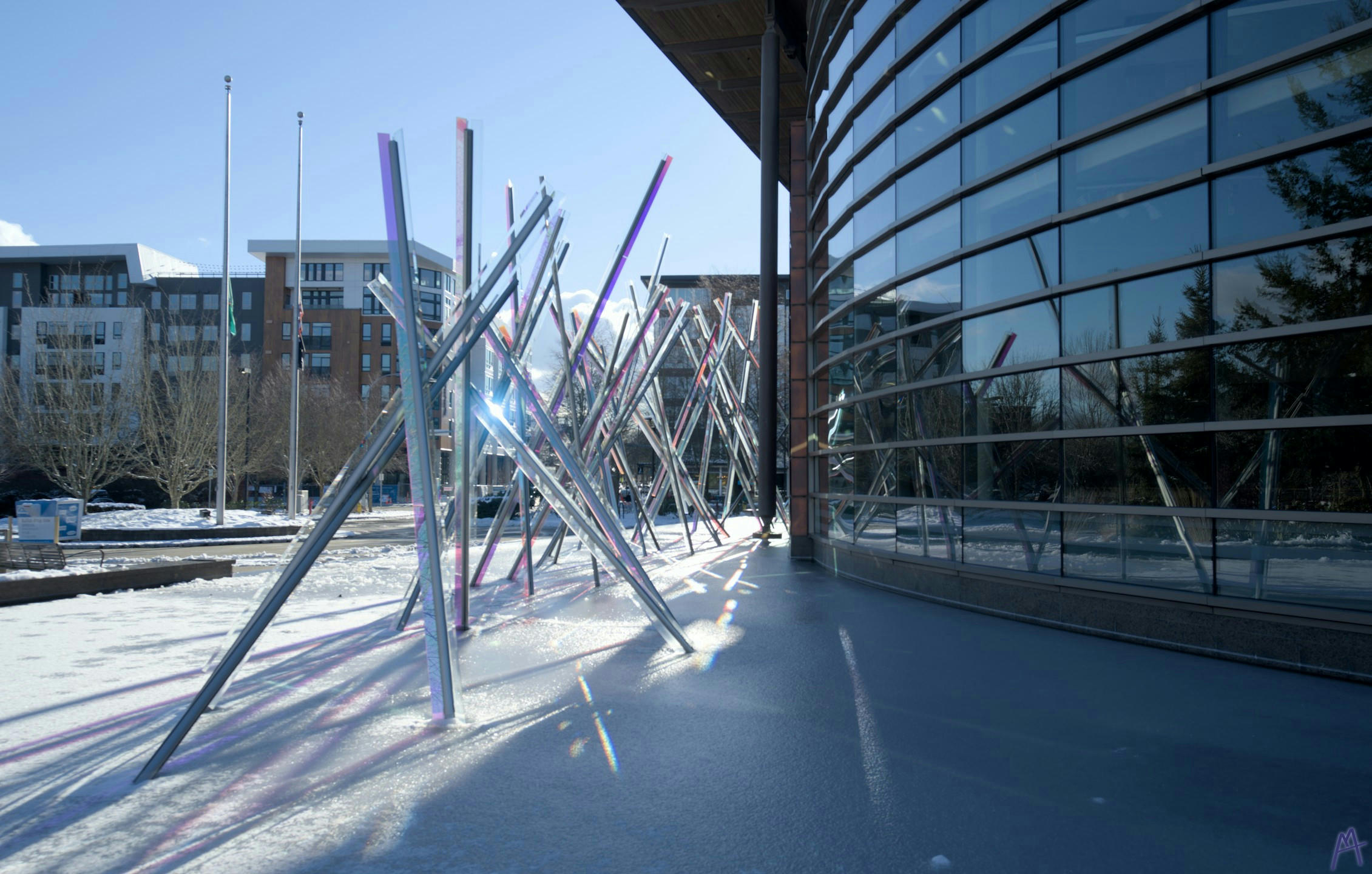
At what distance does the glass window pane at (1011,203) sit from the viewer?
381 inches

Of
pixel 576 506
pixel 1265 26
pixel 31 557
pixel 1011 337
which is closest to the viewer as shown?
pixel 1265 26

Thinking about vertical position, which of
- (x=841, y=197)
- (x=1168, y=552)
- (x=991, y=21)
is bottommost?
(x=1168, y=552)

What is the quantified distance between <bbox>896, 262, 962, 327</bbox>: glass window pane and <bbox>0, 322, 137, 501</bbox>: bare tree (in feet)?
102

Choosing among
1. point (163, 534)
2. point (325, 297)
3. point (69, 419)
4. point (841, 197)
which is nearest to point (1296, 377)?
point (841, 197)

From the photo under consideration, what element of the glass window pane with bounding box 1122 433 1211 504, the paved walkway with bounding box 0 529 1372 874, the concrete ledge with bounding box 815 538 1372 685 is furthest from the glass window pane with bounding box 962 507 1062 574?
the paved walkway with bounding box 0 529 1372 874

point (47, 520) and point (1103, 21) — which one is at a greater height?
point (1103, 21)

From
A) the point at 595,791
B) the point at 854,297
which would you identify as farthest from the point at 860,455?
the point at 595,791

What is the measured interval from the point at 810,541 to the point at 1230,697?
1162 cm

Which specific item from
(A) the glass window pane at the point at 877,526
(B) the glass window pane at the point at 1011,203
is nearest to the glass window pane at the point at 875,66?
(B) the glass window pane at the point at 1011,203

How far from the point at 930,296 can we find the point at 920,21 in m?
3.46

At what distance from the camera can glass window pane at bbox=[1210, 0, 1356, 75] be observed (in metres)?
7.22

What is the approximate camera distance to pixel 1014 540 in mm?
9984

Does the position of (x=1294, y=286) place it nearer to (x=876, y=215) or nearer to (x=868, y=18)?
(x=876, y=215)

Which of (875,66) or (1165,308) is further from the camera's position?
(875,66)
